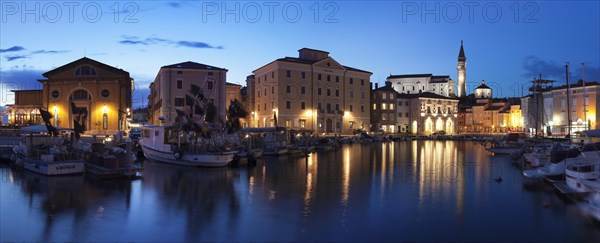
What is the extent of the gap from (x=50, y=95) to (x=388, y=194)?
4566 cm

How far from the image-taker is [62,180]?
67.4 feet

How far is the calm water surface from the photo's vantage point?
12109mm

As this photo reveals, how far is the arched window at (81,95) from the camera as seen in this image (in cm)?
5100

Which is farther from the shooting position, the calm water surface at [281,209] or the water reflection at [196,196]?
the water reflection at [196,196]

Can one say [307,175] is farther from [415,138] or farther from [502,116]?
[502,116]

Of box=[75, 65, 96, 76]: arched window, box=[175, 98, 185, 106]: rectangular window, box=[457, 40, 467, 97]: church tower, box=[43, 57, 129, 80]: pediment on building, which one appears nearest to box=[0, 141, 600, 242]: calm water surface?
box=[175, 98, 185, 106]: rectangular window

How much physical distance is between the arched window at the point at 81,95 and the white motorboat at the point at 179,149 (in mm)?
25462

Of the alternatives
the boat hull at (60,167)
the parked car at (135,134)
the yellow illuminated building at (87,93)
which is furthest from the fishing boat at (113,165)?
the yellow illuminated building at (87,93)

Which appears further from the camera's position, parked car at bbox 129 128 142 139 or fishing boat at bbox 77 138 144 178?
parked car at bbox 129 128 142 139

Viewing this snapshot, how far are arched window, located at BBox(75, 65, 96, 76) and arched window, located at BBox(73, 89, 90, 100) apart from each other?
1.91 meters

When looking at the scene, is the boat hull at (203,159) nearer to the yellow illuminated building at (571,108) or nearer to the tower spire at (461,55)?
the yellow illuminated building at (571,108)

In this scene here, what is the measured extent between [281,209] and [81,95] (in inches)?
1725

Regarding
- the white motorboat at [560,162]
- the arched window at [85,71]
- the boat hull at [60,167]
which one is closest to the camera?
the white motorboat at [560,162]

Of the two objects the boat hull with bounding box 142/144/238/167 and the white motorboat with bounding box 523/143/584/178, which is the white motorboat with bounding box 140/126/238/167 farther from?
the white motorboat with bounding box 523/143/584/178
